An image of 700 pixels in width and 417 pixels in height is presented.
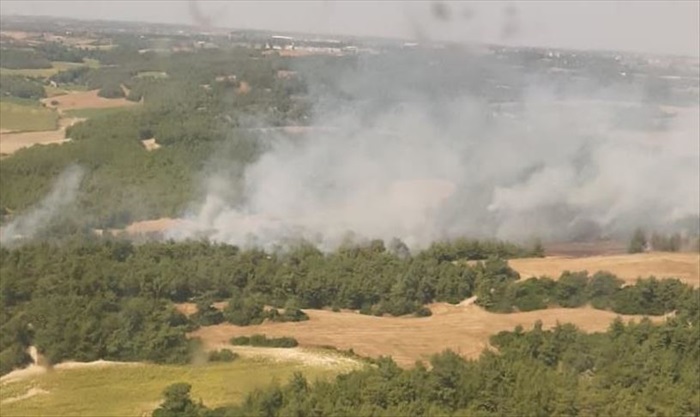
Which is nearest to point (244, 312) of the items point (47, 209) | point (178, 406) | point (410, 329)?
point (410, 329)

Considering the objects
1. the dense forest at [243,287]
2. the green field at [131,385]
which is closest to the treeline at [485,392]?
the green field at [131,385]

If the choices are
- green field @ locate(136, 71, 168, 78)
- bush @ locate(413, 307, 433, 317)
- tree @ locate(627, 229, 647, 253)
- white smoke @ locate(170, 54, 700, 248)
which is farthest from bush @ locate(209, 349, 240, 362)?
green field @ locate(136, 71, 168, 78)

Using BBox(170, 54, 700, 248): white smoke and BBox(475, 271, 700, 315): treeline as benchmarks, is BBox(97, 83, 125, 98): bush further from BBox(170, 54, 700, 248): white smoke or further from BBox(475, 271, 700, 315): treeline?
BBox(475, 271, 700, 315): treeline

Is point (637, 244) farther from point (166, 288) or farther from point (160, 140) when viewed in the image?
point (160, 140)

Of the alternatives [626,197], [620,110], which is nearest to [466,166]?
[626,197]

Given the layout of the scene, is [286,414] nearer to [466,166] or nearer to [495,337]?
[495,337]

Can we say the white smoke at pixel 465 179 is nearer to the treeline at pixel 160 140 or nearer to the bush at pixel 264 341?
the treeline at pixel 160 140
